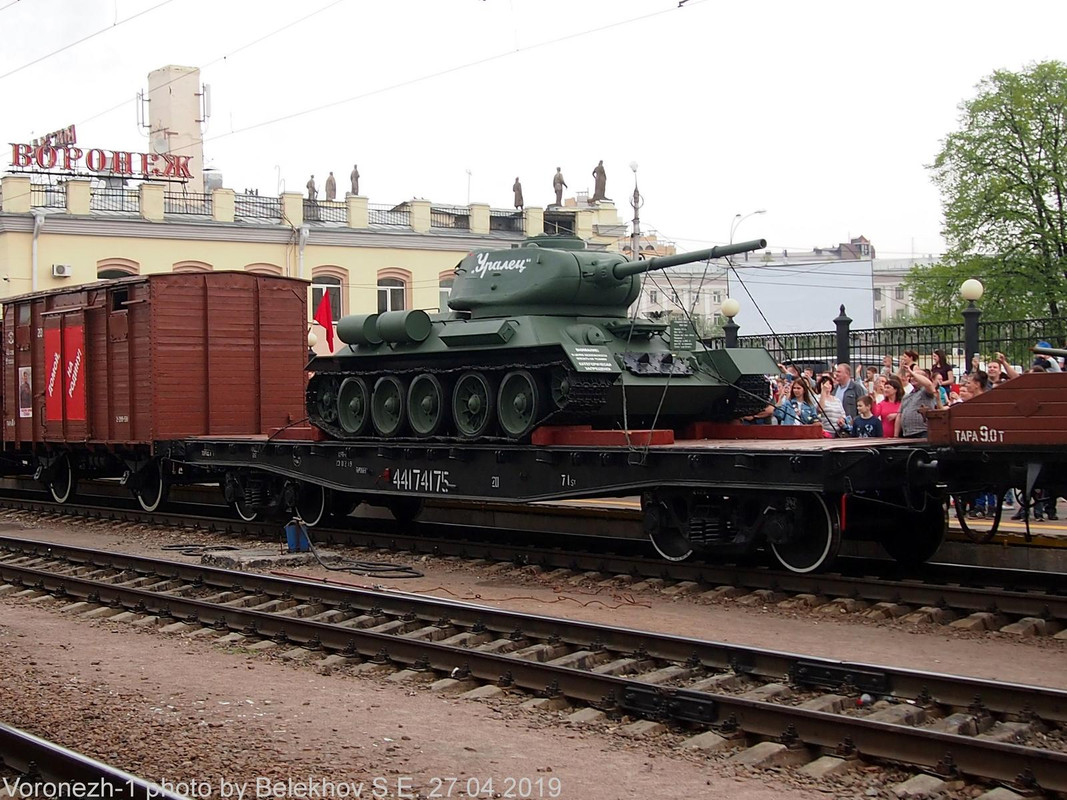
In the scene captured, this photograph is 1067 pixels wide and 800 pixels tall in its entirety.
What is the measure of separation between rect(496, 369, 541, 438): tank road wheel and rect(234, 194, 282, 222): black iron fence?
2742cm

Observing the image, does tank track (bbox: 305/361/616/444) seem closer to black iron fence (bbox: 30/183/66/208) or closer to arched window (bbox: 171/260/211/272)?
arched window (bbox: 171/260/211/272)

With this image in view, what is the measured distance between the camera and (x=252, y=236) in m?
39.2

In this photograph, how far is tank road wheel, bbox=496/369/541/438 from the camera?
13.8 metres

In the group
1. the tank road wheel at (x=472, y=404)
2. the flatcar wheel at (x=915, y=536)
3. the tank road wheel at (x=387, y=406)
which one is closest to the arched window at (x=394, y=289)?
the tank road wheel at (x=387, y=406)

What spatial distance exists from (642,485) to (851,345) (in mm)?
9374

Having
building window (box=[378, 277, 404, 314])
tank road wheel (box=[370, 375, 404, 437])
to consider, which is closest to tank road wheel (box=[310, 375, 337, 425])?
tank road wheel (box=[370, 375, 404, 437])

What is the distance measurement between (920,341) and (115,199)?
84.8ft

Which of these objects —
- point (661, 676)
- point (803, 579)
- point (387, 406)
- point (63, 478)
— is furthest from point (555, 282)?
point (63, 478)

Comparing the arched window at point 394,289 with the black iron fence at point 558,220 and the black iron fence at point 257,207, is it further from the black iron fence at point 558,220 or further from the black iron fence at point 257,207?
the black iron fence at point 558,220

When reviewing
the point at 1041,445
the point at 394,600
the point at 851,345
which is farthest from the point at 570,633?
the point at 851,345

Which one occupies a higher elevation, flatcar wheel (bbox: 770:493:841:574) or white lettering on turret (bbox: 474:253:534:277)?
white lettering on turret (bbox: 474:253:534:277)

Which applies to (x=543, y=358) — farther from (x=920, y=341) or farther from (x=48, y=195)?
(x=48, y=195)

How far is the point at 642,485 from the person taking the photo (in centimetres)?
1269

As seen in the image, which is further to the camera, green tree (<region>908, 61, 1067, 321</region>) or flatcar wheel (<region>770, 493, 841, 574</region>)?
green tree (<region>908, 61, 1067, 321</region>)
